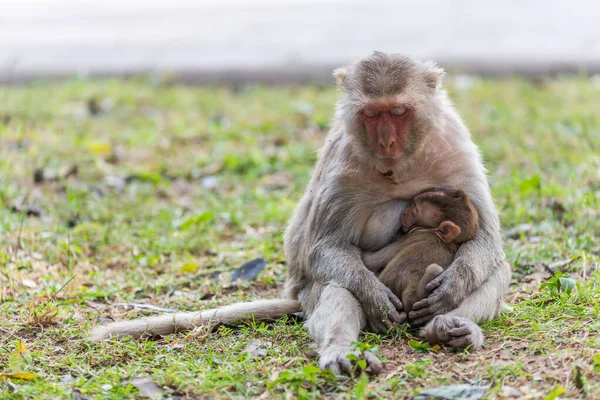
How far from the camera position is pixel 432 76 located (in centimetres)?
506

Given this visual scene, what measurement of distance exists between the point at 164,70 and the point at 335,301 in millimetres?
8187

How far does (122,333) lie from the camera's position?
4820 mm

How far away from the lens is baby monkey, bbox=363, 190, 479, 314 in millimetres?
4848

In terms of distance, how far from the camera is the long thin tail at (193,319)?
4.83 metres

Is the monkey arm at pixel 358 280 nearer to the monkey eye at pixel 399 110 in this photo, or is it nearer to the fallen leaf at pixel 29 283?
the monkey eye at pixel 399 110

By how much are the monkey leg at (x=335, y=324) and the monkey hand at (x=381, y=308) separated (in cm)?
5

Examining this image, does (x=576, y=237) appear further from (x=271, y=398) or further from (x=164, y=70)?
(x=164, y=70)

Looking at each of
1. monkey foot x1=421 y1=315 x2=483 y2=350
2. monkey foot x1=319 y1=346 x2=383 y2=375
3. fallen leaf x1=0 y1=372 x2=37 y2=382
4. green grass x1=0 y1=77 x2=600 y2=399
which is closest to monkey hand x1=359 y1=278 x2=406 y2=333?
green grass x1=0 y1=77 x2=600 y2=399

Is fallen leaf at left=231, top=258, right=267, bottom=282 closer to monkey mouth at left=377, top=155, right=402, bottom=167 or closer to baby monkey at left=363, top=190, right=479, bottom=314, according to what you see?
baby monkey at left=363, top=190, right=479, bottom=314

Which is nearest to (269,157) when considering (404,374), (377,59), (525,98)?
(525,98)

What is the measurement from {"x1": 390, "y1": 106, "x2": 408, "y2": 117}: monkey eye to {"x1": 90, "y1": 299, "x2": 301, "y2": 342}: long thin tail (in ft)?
4.33

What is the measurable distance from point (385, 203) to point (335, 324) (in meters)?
0.90

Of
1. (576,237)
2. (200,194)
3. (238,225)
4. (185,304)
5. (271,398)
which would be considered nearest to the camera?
(271,398)

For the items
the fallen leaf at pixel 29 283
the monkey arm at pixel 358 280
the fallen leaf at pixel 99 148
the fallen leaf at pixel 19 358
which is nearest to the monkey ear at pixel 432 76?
the monkey arm at pixel 358 280
